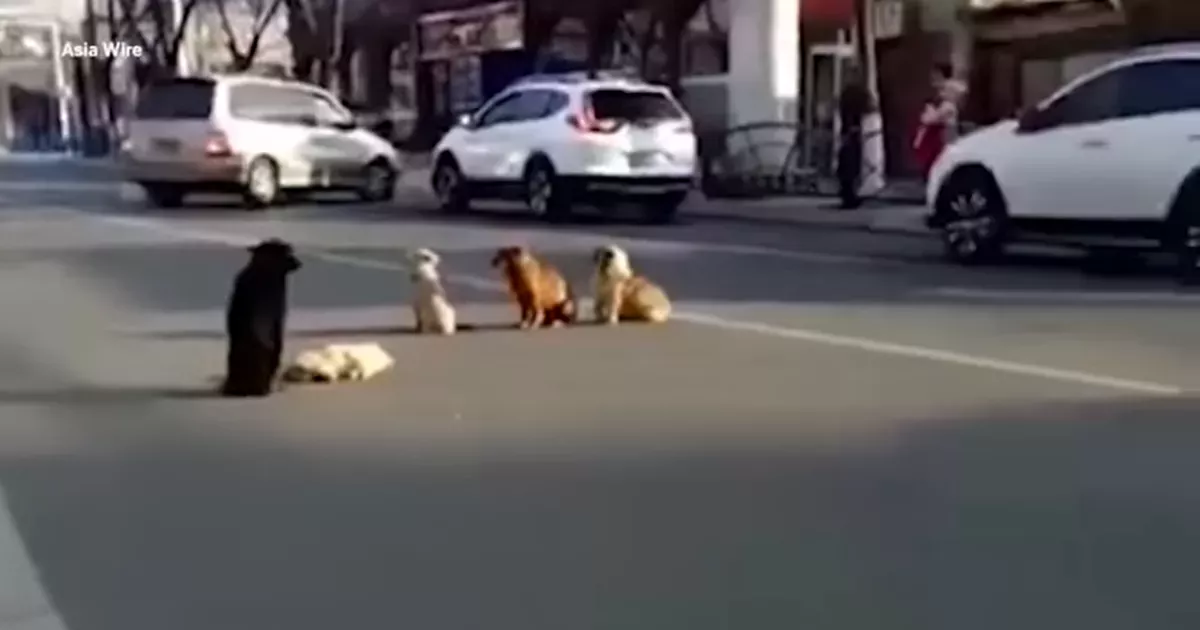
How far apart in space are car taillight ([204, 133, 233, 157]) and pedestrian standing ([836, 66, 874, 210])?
8504 mm

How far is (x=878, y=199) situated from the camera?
90.2 feet

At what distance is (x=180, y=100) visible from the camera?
29750mm

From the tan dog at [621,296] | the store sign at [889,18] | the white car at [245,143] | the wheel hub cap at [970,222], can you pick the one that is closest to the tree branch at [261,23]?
the white car at [245,143]

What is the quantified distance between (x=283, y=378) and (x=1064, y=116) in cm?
924

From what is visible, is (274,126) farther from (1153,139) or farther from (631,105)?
(1153,139)

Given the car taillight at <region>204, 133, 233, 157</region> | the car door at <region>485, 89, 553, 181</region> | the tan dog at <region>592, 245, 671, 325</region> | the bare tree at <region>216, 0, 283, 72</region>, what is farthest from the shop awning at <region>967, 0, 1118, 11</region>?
the bare tree at <region>216, 0, 283, 72</region>

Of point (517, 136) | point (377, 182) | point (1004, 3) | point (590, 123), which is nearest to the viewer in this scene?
point (590, 123)

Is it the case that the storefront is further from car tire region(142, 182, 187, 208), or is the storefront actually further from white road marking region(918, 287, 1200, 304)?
white road marking region(918, 287, 1200, 304)

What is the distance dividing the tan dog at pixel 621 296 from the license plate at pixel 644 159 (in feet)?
37.6

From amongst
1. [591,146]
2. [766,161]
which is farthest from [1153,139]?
[766,161]

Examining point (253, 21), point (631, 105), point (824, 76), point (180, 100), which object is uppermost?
point (253, 21)

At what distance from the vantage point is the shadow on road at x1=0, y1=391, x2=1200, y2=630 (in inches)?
249

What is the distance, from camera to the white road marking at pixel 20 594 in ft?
20.6

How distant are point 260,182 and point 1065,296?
16383 mm
